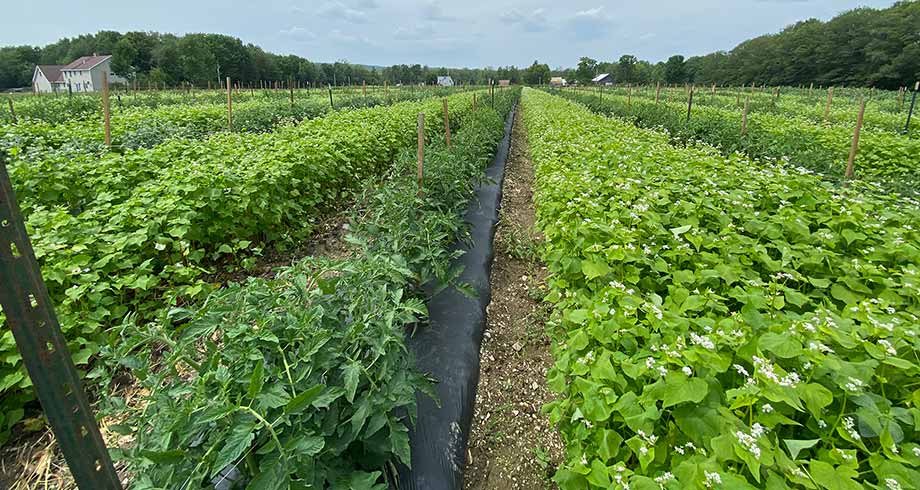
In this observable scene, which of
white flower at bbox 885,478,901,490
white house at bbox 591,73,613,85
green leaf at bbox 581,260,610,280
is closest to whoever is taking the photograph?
white flower at bbox 885,478,901,490

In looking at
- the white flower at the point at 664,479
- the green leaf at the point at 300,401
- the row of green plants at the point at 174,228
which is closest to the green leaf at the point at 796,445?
the white flower at the point at 664,479

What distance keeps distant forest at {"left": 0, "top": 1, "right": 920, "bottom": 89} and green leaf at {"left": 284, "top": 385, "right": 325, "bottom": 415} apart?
129 feet

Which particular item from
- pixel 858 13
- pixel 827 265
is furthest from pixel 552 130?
pixel 858 13

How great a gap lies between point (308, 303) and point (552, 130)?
24.0ft

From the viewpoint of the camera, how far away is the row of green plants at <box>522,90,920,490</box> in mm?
1237

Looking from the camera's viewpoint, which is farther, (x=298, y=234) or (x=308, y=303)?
(x=298, y=234)

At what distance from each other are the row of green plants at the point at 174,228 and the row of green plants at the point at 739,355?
1.94 m

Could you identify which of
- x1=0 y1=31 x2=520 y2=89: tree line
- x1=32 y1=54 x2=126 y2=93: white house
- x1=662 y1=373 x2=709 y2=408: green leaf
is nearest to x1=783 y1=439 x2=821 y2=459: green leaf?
x1=662 y1=373 x2=709 y2=408: green leaf

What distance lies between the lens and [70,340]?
2473mm

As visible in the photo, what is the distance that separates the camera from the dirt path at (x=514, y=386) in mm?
2545

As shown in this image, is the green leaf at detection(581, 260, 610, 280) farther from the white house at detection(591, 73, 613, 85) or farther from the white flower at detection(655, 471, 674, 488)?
the white house at detection(591, 73, 613, 85)

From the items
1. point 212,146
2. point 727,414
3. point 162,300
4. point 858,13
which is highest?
point 858,13

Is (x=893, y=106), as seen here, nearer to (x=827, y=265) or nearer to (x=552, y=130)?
(x=552, y=130)

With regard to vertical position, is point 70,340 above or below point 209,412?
below
